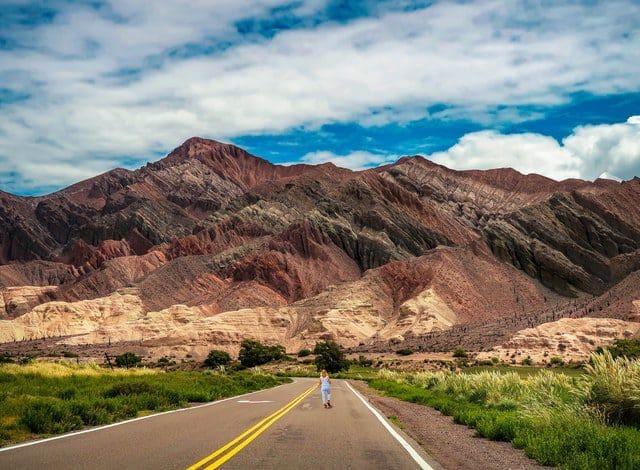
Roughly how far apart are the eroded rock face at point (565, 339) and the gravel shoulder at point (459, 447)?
6270cm

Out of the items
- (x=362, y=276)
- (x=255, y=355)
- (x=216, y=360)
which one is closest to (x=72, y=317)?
(x=216, y=360)

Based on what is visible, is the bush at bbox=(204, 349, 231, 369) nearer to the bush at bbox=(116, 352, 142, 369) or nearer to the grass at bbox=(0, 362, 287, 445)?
the bush at bbox=(116, 352, 142, 369)

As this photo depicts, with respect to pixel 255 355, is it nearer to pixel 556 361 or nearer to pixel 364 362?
pixel 364 362

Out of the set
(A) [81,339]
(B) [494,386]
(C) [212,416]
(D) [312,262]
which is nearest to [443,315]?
(D) [312,262]

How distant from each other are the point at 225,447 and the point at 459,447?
4.79 m

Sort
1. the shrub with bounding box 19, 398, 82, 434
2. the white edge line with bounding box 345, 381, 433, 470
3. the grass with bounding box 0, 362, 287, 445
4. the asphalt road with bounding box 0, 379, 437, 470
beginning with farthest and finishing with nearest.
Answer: the grass with bounding box 0, 362, 287, 445 < the shrub with bounding box 19, 398, 82, 434 < the white edge line with bounding box 345, 381, 433, 470 < the asphalt road with bounding box 0, 379, 437, 470

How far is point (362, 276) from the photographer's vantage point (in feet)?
464

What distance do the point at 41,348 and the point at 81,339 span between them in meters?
9.78

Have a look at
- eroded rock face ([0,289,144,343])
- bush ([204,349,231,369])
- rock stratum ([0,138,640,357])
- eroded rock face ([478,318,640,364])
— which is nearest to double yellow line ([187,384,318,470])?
eroded rock face ([478,318,640,364])

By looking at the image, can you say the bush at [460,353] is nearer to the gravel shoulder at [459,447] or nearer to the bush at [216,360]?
the bush at [216,360]

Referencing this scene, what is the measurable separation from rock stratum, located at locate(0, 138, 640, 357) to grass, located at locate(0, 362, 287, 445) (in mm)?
70841

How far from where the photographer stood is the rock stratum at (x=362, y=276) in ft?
383

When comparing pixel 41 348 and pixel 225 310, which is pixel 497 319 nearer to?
pixel 225 310

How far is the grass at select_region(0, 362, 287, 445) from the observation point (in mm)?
13445
